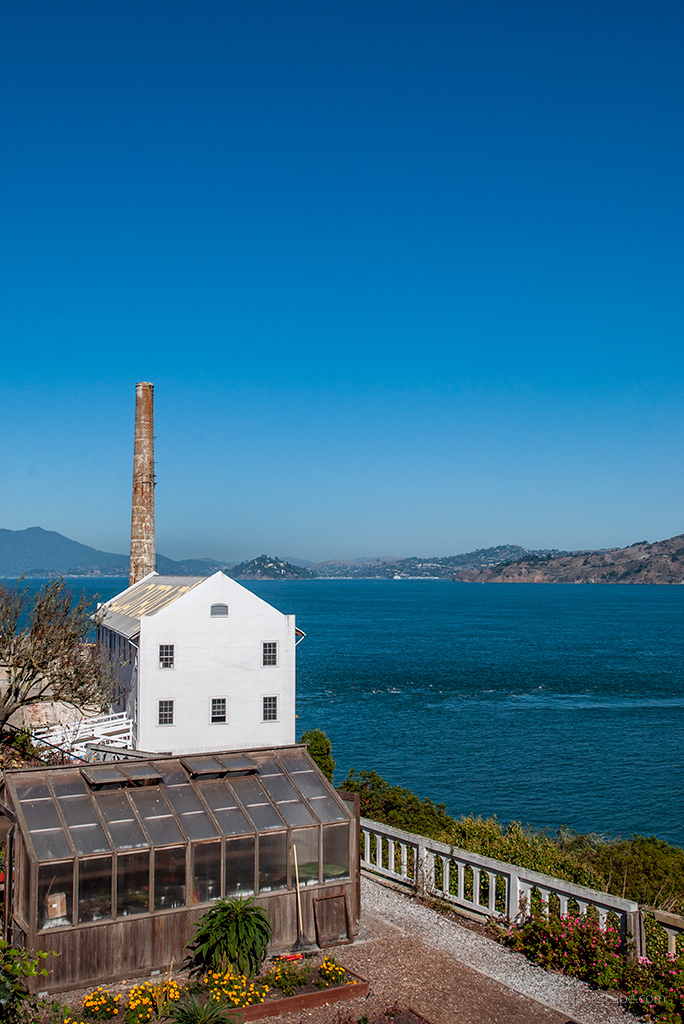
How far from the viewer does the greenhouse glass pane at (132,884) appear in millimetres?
12008

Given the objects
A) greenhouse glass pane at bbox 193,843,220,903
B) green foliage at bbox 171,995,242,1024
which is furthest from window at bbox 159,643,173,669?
green foliage at bbox 171,995,242,1024

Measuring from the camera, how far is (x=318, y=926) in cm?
1320

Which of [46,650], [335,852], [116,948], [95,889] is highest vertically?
[46,650]

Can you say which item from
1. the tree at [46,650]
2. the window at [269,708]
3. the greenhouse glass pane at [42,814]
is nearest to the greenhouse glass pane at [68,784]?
the greenhouse glass pane at [42,814]

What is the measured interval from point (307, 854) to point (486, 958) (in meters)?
3.15

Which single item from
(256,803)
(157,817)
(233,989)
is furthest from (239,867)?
(233,989)

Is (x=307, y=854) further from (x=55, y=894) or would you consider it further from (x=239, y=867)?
(x=55, y=894)

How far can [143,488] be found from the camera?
191 ft

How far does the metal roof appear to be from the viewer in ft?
132

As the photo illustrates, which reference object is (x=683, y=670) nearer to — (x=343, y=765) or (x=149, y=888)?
(x=343, y=765)

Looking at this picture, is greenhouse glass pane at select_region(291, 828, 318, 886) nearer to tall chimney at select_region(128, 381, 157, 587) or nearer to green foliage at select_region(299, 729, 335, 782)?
green foliage at select_region(299, 729, 335, 782)

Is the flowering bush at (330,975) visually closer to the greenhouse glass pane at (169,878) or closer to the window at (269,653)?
the greenhouse glass pane at (169,878)

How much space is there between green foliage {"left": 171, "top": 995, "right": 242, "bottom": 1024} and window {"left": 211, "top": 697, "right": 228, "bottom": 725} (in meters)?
28.3

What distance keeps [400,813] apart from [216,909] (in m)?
12.0
